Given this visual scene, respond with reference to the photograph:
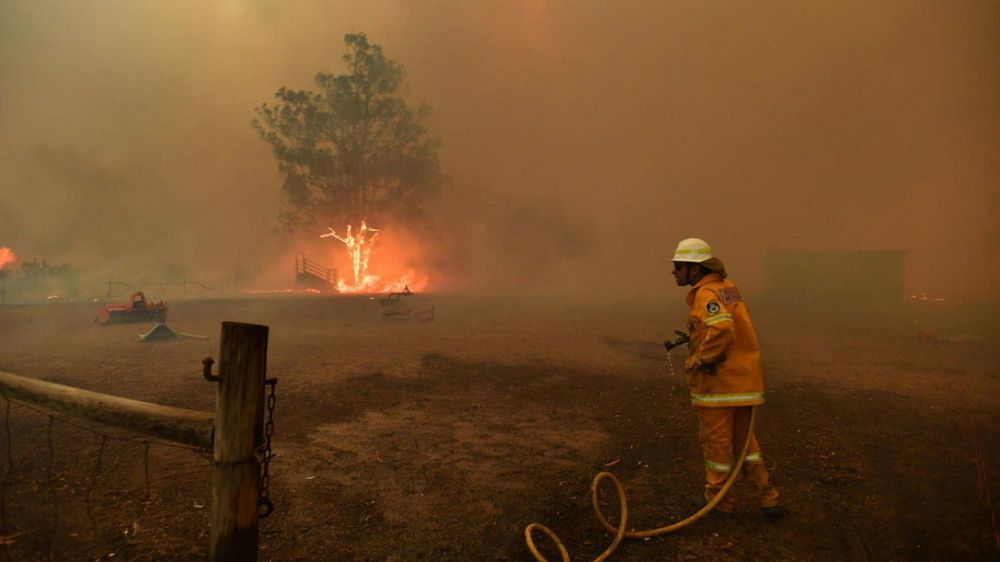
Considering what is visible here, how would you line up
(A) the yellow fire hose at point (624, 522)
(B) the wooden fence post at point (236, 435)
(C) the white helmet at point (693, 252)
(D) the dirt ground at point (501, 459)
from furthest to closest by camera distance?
(C) the white helmet at point (693, 252) < (D) the dirt ground at point (501, 459) < (A) the yellow fire hose at point (624, 522) < (B) the wooden fence post at point (236, 435)

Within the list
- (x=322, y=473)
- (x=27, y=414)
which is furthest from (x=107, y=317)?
(x=322, y=473)

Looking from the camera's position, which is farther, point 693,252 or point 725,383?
point 693,252

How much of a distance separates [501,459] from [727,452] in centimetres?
242

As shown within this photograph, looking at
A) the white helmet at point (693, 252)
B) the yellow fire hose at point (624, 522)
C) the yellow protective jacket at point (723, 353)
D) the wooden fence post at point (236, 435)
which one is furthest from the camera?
the white helmet at point (693, 252)

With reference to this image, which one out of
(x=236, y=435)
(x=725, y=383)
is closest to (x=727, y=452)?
(x=725, y=383)

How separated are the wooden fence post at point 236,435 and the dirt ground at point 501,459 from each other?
153 cm

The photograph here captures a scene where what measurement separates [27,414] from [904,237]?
69098mm

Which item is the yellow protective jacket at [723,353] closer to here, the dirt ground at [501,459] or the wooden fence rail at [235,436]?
the dirt ground at [501,459]

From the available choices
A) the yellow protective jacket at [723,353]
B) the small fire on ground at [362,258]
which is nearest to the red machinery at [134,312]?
the small fire on ground at [362,258]

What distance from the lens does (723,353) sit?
4.11 m

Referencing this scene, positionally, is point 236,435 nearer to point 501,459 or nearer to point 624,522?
point 624,522

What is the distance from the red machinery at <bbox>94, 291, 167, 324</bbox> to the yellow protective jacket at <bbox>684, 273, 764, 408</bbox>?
17.8 meters

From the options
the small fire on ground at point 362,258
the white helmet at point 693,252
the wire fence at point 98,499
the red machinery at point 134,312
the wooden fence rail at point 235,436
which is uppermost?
the small fire on ground at point 362,258

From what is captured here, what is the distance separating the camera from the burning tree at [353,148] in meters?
36.0
